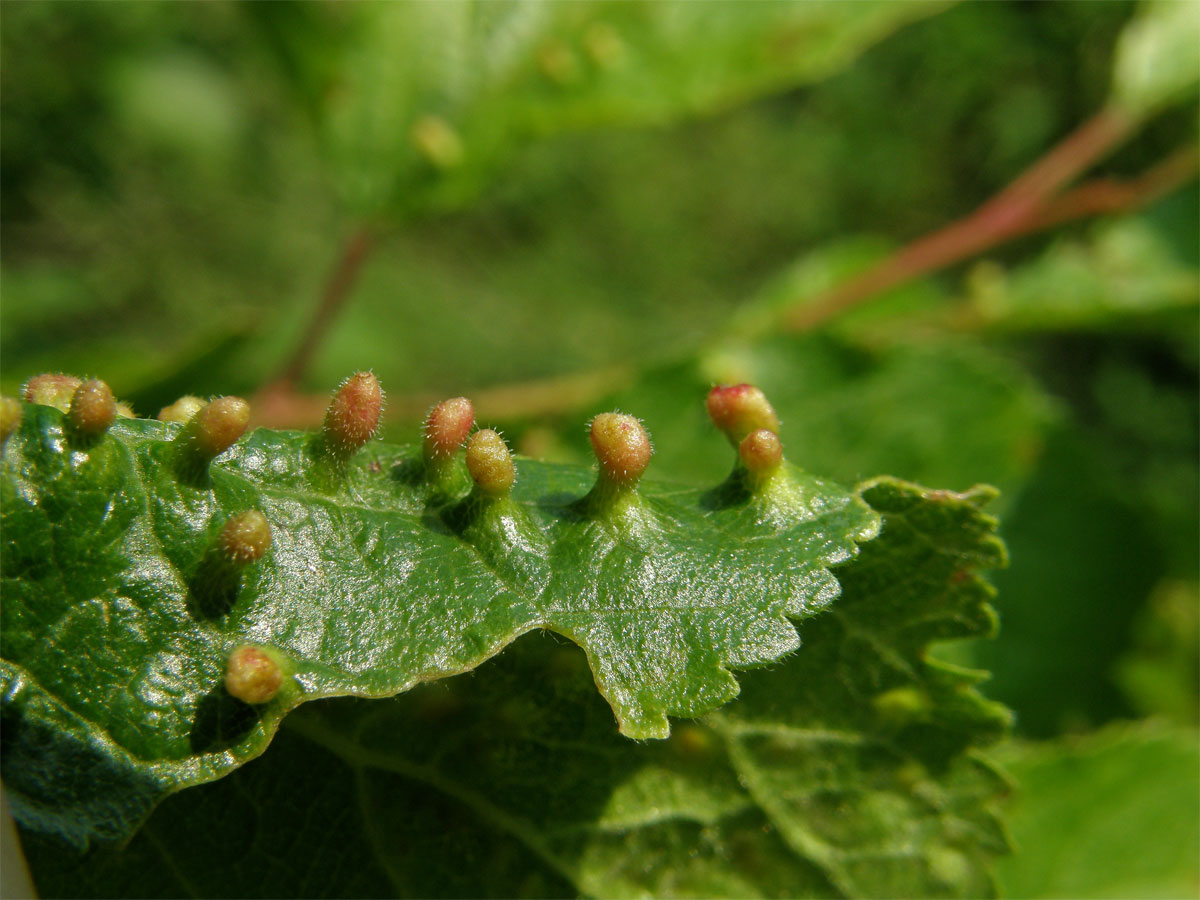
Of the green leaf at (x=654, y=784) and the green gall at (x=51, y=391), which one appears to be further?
the green leaf at (x=654, y=784)

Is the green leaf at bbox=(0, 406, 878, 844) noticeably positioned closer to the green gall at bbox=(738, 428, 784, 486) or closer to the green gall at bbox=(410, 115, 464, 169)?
the green gall at bbox=(738, 428, 784, 486)

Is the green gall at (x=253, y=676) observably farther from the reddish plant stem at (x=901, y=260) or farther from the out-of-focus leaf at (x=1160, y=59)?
the out-of-focus leaf at (x=1160, y=59)

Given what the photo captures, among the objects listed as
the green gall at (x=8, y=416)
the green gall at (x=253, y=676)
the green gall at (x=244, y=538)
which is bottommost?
the green gall at (x=253, y=676)

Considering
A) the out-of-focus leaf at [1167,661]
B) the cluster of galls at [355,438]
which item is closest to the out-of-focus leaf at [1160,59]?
the out-of-focus leaf at [1167,661]

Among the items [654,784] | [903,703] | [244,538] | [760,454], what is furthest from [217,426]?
[903,703]

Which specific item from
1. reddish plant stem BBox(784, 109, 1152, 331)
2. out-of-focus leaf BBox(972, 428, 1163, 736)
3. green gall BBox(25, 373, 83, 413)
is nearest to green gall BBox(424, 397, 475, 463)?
green gall BBox(25, 373, 83, 413)

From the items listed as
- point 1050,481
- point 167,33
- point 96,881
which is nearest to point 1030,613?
point 1050,481

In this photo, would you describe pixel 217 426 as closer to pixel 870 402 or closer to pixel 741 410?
pixel 741 410
